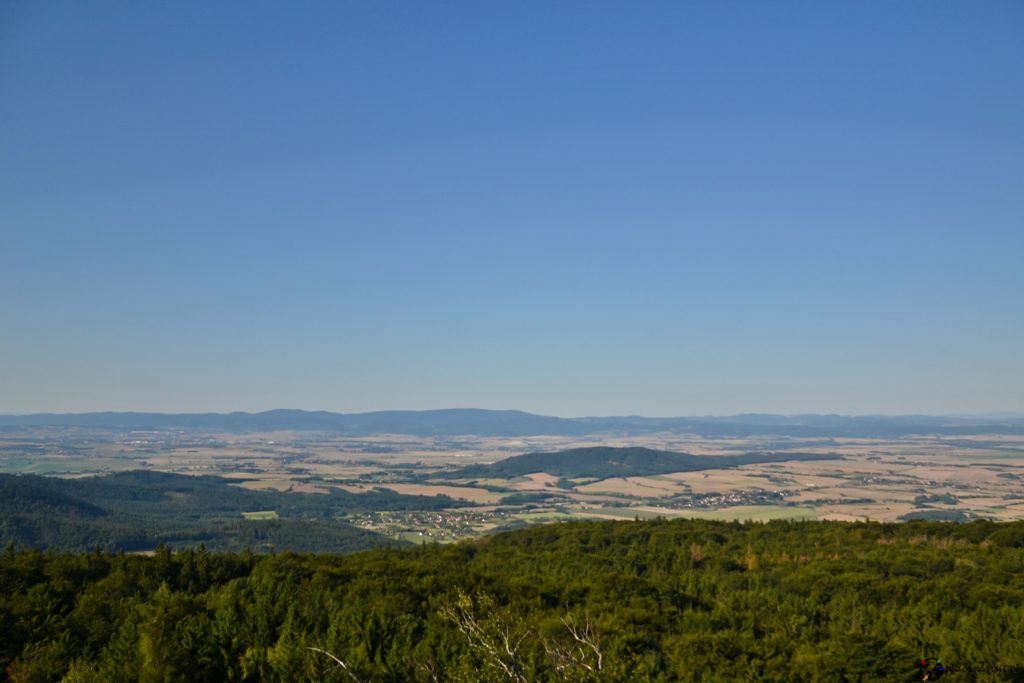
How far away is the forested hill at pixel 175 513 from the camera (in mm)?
98375

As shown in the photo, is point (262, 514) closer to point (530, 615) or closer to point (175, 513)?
point (175, 513)

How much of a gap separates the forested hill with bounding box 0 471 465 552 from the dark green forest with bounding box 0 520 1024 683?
1921 inches

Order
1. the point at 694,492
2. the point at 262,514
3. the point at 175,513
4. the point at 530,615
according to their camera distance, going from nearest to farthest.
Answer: the point at 530,615 < the point at 262,514 < the point at 175,513 < the point at 694,492

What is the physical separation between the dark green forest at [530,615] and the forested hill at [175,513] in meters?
48.8

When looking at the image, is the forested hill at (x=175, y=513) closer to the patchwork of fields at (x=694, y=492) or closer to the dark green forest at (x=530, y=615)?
the patchwork of fields at (x=694, y=492)

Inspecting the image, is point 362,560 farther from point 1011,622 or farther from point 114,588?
point 1011,622

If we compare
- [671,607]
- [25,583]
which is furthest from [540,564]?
[25,583]

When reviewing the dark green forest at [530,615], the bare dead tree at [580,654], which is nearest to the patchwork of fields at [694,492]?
the dark green forest at [530,615]

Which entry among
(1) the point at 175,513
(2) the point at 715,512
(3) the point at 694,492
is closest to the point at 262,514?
(1) the point at 175,513

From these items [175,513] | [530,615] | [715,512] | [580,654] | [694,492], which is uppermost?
[580,654]

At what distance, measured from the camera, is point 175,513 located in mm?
131625

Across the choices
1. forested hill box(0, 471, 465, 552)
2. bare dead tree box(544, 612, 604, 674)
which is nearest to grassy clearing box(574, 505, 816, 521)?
forested hill box(0, 471, 465, 552)

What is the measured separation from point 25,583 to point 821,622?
111 feet

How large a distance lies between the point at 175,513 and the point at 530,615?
381 ft
